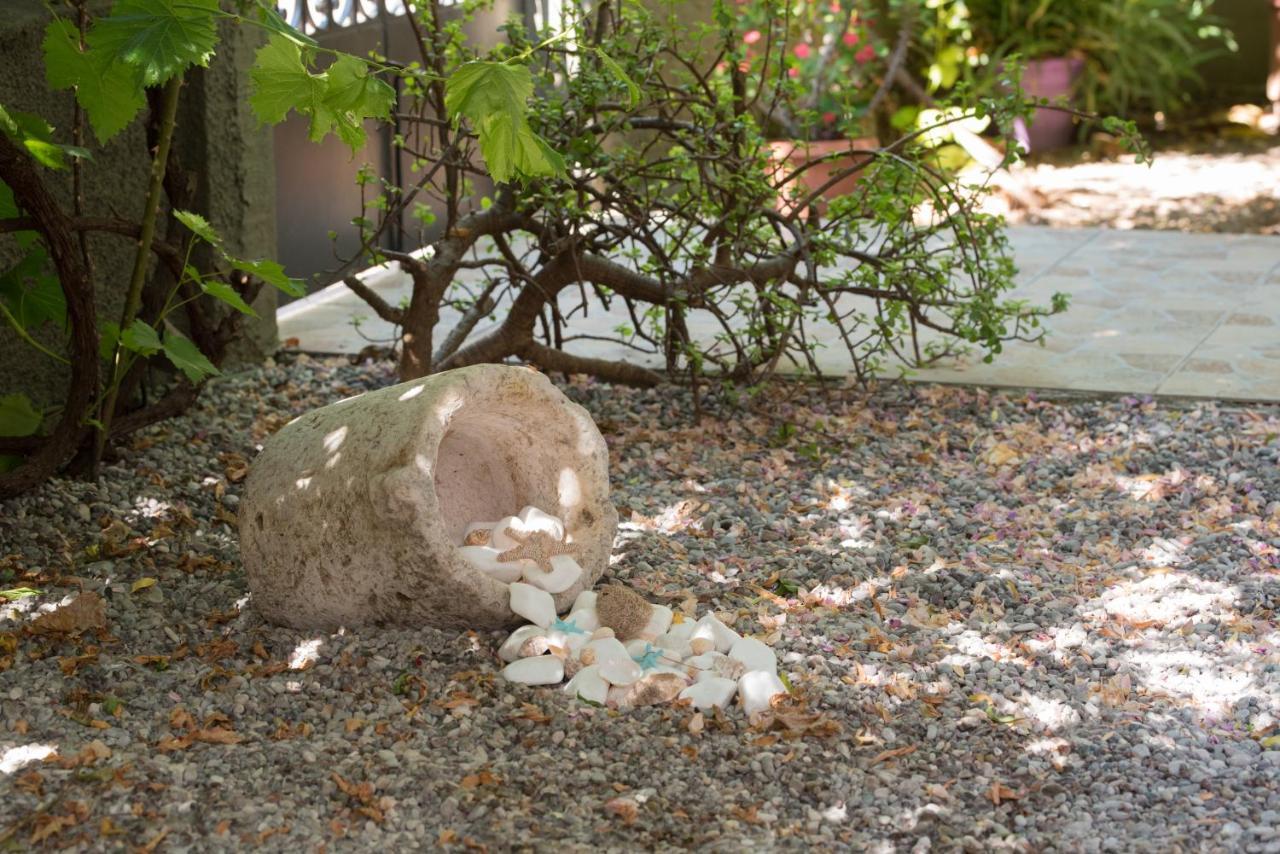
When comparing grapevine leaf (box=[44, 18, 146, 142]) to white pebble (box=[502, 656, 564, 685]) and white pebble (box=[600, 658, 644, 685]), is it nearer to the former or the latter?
white pebble (box=[502, 656, 564, 685])

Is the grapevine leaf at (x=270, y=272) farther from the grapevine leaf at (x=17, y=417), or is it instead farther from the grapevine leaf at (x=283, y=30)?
the grapevine leaf at (x=283, y=30)

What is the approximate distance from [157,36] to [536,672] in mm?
1433

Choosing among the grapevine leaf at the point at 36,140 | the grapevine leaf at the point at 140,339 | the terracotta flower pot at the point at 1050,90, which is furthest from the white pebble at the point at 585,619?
the terracotta flower pot at the point at 1050,90

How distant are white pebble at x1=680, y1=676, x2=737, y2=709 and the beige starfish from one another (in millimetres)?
490

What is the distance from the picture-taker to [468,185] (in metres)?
4.71

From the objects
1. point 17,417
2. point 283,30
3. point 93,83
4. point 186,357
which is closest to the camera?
point 283,30

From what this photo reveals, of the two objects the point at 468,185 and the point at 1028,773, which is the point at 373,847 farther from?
the point at 468,185

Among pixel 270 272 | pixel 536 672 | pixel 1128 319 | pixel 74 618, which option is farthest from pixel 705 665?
pixel 1128 319

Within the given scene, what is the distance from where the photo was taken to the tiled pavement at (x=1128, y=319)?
528cm

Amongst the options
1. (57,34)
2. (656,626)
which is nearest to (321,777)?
(656,626)

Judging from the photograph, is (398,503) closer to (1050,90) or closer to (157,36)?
(157,36)

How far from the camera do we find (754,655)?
→ 10.3 feet

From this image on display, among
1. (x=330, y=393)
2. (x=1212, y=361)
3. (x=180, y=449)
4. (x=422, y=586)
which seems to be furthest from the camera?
(x=1212, y=361)

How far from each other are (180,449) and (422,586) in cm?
159
